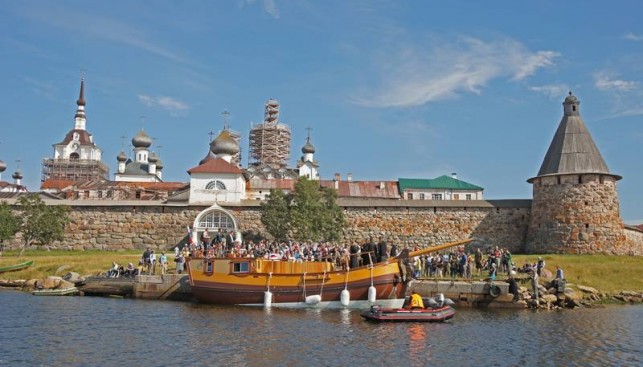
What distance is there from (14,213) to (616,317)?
4054 cm

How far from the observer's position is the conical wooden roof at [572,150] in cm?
4056

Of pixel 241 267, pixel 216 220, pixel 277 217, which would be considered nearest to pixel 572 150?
pixel 277 217

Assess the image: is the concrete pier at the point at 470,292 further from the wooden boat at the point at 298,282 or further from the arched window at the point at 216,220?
the arched window at the point at 216,220

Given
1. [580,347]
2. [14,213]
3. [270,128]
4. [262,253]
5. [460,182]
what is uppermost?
[270,128]

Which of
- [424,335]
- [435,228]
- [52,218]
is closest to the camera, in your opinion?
[424,335]

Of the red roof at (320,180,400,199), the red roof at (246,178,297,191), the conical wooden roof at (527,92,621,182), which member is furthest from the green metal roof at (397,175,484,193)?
the conical wooden roof at (527,92,621,182)

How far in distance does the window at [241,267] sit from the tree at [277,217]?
1586cm

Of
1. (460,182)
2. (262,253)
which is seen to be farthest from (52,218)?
(460,182)

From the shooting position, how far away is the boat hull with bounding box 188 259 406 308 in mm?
24688

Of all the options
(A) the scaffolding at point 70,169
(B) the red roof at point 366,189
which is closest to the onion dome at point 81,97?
(A) the scaffolding at point 70,169

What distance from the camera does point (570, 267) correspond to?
104 feet

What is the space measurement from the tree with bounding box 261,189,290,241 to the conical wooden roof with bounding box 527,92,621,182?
664 inches

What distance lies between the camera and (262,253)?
2841 centimetres

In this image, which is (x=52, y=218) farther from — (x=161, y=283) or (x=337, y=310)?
(x=337, y=310)
